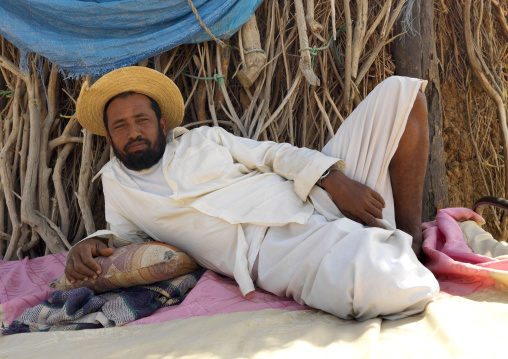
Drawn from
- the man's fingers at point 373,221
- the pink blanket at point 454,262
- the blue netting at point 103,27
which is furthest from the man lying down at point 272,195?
the blue netting at point 103,27

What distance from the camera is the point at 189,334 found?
1289mm

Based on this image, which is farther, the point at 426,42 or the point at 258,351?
the point at 426,42

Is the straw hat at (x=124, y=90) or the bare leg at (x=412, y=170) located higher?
the straw hat at (x=124, y=90)

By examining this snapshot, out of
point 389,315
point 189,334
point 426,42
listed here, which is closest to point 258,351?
point 189,334

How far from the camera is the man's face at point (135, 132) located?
204 centimetres

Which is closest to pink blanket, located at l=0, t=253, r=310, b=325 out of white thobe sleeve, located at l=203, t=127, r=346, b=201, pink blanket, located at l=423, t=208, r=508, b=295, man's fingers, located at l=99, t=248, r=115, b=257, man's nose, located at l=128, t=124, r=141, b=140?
man's fingers, located at l=99, t=248, r=115, b=257

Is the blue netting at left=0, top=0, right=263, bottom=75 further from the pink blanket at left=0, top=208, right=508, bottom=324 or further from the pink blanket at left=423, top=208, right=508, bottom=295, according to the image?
the pink blanket at left=423, top=208, right=508, bottom=295

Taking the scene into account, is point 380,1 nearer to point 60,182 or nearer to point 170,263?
point 170,263

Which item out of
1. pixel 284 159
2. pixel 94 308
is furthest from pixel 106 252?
pixel 284 159

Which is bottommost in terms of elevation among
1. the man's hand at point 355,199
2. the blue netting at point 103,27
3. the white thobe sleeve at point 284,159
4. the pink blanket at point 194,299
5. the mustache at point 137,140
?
the pink blanket at point 194,299

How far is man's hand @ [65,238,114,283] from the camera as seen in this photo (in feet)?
5.80

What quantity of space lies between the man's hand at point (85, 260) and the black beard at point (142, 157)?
399 mm

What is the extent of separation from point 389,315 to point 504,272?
43cm

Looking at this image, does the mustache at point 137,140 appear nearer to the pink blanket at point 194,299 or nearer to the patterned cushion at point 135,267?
the patterned cushion at point 135,267
